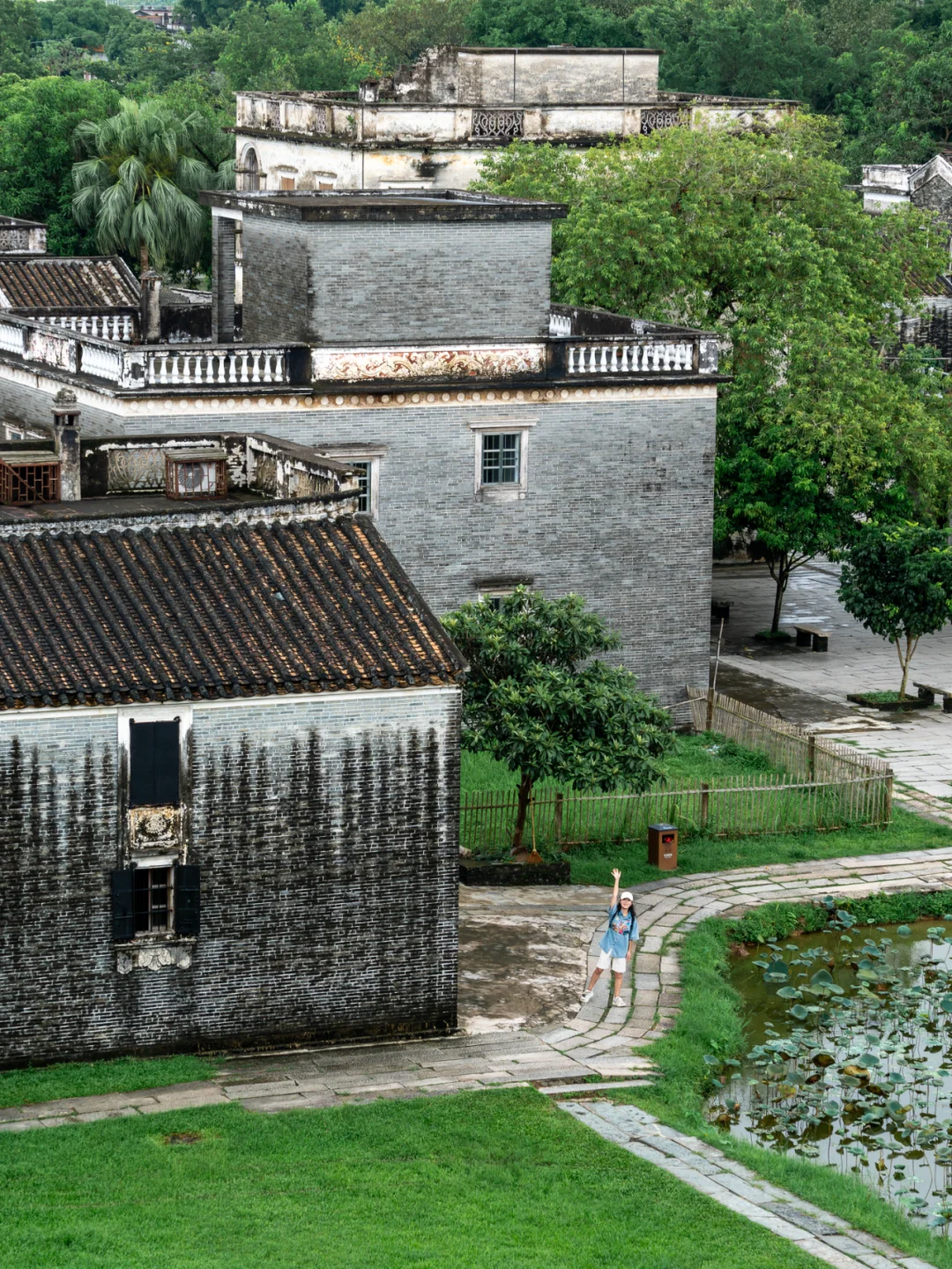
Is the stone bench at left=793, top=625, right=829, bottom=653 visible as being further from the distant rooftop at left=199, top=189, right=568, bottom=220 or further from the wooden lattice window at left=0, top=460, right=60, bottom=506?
the wooden lattice window at left=0, top=460, right=60, bottom=506

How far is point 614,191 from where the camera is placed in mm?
45781

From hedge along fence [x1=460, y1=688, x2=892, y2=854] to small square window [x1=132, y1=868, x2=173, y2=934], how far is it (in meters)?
8.49

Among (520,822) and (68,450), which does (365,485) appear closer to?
(520,822)

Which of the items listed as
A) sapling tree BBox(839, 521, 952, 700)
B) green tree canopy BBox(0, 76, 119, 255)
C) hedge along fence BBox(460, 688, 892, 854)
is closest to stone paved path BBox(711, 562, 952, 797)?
sapling tree BBox(839, 521, 952, 700)

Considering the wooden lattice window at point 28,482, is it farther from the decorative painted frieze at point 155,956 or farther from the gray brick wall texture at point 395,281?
the gray brick wall texture at point 395,281

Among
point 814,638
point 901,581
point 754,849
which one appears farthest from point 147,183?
point 754,849

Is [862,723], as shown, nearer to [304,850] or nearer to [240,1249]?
[304,850]

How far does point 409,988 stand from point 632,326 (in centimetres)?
1803

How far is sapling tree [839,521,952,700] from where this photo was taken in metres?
39.1

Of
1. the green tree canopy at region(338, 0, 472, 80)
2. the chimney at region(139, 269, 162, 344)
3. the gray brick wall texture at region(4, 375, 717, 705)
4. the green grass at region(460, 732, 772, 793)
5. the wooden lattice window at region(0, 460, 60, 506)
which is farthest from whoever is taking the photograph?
the green tree canopy at region(338, 0, 472, 80)

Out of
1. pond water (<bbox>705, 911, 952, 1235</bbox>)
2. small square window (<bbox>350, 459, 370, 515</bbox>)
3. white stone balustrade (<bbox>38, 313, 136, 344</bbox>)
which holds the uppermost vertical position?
white stone balustrade (<bbox>38, 313, 136, 344</bbox>)

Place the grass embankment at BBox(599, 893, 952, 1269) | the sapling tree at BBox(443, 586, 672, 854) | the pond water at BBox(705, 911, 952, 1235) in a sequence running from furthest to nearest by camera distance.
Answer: the sapling tree at BBox(443, 586, 672, 854)
the pond water at BBox(705, 911, 952, 1235)
the grass embankment at BBox(599, 893, 952, 1269)

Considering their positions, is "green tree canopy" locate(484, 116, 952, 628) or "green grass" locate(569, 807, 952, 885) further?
"green tree canopy" locate(484, 116, 952, 628)

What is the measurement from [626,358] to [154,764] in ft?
55.7
